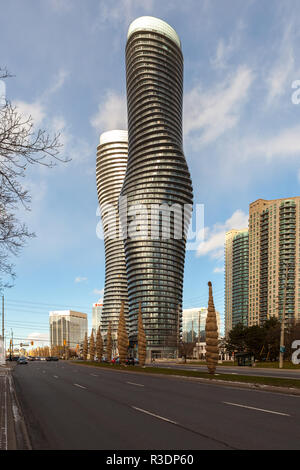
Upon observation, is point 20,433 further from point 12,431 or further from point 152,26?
point 152,26

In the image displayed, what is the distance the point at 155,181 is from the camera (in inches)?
6644

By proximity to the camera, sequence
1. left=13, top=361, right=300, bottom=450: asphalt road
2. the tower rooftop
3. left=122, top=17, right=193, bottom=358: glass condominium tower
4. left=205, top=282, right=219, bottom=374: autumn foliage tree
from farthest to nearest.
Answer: the tower rooftop < left=122, top=17, right=193, bottom=358: glass condominium tower < left=205, top=282, right=219, bottom=374: autumn foliage tree < left=13, top=361, right=300, bottom=450: asphalt road

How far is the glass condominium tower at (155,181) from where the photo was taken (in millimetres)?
170125

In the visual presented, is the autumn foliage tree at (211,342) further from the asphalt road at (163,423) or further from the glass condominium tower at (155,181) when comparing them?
the glass condominium tower at (155,181)

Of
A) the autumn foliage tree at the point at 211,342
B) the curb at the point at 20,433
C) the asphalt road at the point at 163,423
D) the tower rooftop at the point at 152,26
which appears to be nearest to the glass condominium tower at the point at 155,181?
the tower rooftop at the point at 152,26

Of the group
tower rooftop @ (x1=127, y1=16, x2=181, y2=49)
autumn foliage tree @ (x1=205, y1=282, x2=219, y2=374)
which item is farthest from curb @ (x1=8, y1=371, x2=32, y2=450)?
tower rooftop @ (x1=127, y1=16, x2=181, y2=49)

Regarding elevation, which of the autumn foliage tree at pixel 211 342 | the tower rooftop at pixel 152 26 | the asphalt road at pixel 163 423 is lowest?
the autumn foliage tree at pixel 211 342

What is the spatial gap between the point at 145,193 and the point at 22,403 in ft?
512

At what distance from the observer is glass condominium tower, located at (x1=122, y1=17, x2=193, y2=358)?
558 ft

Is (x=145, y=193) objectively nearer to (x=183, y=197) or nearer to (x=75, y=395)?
(x=183, y=197)

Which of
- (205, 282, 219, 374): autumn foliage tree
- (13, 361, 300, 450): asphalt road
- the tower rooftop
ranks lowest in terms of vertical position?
(205, 282, 219, 374): autumn foliage tree

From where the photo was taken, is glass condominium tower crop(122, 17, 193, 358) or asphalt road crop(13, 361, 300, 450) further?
glass condominium tower crop(122, 17, 193, 358)

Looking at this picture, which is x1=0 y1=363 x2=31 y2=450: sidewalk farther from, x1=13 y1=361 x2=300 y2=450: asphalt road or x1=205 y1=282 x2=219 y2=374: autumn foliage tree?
x1=205 y1=282 x2=219 y2=374: autumn foliage tree

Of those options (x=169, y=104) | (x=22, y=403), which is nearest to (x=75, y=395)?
(x=22, y=403)
